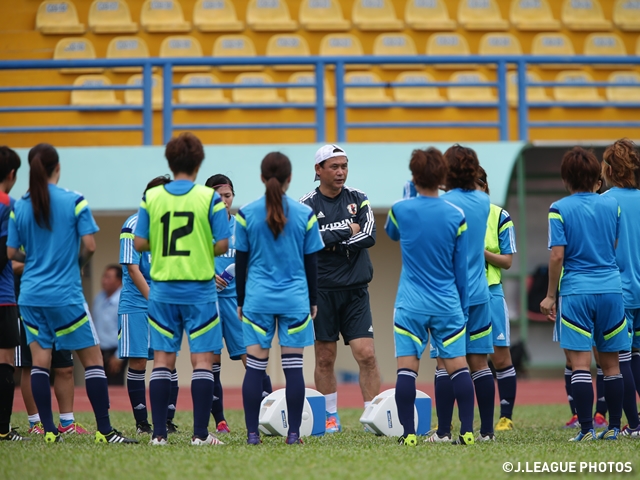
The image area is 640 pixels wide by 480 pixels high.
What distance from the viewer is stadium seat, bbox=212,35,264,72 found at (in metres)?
14.0

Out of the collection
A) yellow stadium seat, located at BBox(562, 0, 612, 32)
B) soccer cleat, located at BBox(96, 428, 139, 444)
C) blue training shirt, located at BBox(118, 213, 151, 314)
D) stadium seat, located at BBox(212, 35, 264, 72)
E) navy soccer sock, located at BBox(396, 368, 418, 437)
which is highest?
yellow stadium seat, located at BBox(562, 0, 612, 32)

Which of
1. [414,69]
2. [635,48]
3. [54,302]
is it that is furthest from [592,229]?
[635,48]

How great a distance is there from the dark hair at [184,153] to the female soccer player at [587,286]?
243 cm

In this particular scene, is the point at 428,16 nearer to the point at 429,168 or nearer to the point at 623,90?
the point at 623,90

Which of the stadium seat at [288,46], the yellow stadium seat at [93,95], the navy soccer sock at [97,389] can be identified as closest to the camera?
the navy soccer sock at [97,389]

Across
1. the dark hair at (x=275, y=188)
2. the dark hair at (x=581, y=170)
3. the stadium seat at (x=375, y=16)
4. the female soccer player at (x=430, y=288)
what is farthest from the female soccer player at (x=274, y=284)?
the stadium seat at (x=375, y=16)

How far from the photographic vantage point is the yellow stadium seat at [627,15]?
15.0 m

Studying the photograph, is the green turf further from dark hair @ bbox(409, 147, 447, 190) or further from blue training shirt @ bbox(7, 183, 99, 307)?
dark hair @ bbox(409, 147, 447, 190)

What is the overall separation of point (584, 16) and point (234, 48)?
250 inches

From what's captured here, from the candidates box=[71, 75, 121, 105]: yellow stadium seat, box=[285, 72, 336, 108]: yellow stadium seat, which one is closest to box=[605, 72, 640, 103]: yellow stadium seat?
box=[285, 72, 336, 108]: yellow stadium seat

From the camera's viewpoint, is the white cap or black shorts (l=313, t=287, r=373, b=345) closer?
the white cap

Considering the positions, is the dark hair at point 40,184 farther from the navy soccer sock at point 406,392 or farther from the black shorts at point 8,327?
the navy soccer sock at point 406,392

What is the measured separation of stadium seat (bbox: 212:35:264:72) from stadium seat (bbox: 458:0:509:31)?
3.76 m

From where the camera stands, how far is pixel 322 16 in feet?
48.0
